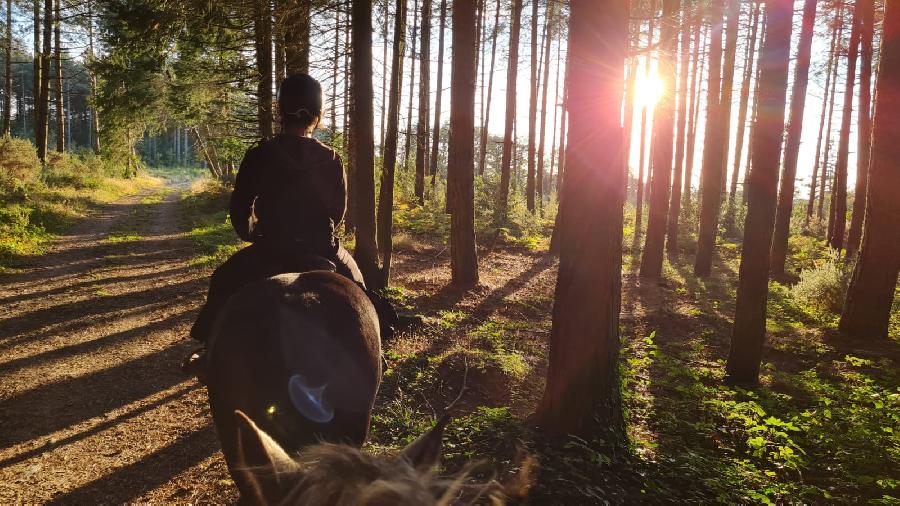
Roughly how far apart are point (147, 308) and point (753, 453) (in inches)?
367

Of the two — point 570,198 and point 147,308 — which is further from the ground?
point 570,198

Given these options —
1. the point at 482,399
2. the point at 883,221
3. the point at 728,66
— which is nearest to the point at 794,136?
the point at 728,66

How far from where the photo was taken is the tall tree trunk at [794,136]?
9984mm

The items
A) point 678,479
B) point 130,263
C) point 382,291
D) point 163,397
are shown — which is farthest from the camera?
point 130,263

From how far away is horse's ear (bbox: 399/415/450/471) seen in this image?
134 cm

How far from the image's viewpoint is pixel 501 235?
1916 centimetres

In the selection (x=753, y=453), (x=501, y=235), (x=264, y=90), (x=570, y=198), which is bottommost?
(x=753, y=453)

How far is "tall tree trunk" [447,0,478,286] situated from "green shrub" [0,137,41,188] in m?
16.4

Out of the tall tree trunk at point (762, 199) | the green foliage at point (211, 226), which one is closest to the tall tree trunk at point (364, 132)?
the green foliage at point (211, 226)

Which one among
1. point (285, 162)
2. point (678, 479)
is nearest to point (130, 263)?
point (285, 162)

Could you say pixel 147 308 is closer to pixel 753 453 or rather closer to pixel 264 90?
pixel 264 90

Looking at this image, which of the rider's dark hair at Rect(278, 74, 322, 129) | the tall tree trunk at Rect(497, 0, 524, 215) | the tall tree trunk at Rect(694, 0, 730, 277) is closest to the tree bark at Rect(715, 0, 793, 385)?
the rider's dark hair at Rect(278, 74, 322, 129)

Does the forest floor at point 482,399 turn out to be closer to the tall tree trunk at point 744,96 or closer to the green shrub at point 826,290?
the green shrub at point 826,290

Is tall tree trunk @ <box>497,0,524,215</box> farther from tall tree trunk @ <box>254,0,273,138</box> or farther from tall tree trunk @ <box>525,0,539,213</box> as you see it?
tall tree trunk @ <box>254,0,273,138</box>
